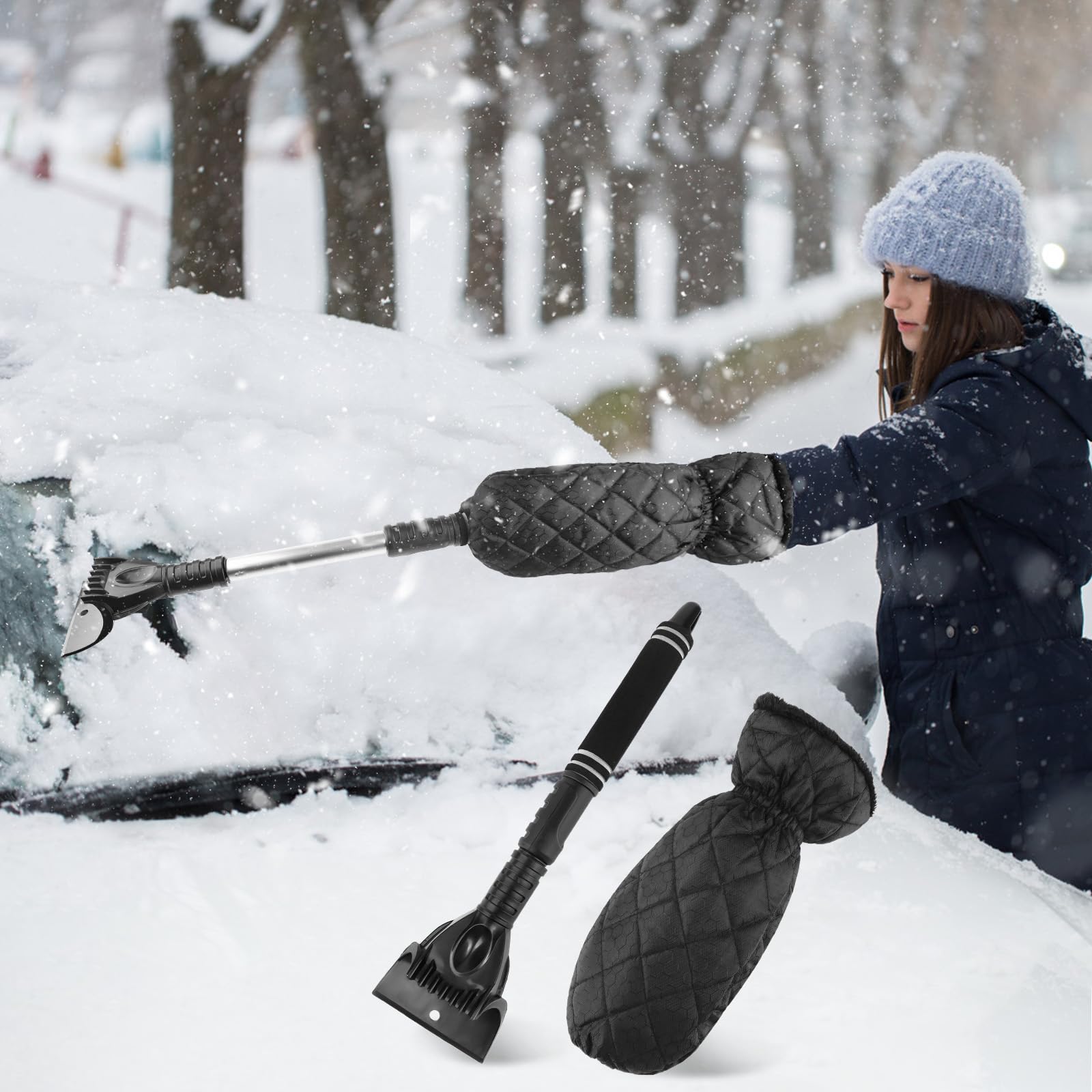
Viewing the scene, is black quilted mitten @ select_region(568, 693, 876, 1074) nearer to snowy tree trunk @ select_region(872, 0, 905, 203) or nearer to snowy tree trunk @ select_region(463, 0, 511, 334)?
snowy tree trunk @ select_region(463, 0, 511, 334)

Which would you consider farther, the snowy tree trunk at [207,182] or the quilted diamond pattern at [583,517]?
the snowy tree trunk at [207,182]

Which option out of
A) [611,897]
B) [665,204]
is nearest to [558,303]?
[665,204]

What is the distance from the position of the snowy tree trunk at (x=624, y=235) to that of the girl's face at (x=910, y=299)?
2659mm

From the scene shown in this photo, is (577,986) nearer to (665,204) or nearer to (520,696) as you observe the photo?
(520,696)

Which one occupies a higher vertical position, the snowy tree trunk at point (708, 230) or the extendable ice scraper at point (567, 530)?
the snowy tree trunk at point (708, 230)

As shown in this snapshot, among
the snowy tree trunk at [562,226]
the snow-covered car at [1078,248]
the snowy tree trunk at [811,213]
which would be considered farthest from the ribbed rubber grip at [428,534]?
the snow-covered car at [1078,248]

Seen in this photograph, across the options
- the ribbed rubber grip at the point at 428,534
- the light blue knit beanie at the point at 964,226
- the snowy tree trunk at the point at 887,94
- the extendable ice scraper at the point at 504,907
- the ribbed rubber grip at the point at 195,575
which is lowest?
the extendable ice scraper at the point at 504,907

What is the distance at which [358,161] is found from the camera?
3.14 metres

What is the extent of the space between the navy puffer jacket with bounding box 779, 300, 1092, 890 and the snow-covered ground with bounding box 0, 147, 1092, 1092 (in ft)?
0.39

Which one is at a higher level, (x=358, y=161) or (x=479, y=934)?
(x=358, y=161)

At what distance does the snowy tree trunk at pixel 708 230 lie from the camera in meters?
4.23

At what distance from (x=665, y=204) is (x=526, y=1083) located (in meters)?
3.97

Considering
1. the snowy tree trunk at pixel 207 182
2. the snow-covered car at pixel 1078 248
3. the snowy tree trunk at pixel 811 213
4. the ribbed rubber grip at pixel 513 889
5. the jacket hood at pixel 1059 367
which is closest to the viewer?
the ribbed rubber grip at pixel 513 889

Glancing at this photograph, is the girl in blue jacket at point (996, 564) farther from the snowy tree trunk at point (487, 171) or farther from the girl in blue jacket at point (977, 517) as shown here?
the snowy tree trunk at point (487, 171)
